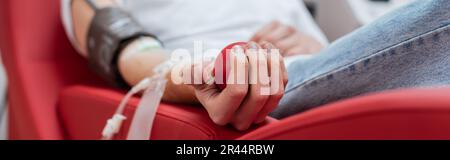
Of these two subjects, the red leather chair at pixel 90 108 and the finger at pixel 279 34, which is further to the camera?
the finger at pixel 279 34

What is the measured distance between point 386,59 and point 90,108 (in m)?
0.44

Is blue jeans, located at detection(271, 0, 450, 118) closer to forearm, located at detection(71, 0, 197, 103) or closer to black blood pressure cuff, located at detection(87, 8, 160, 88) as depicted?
forearm, located at detection(71, 0, 197, 103)

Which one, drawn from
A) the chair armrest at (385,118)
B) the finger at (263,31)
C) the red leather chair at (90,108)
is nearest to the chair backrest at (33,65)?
the red leather chair at (90,108)

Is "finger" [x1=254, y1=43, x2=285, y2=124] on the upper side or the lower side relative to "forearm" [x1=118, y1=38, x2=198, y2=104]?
lower

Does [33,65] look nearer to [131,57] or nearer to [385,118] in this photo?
[131,57]

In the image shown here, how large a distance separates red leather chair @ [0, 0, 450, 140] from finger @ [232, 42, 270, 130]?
0.03 meters

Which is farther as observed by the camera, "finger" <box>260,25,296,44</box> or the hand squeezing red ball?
"finger" <box>260,25,296,44</box>

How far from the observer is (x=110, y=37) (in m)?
0.72

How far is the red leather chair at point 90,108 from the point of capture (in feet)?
1.09

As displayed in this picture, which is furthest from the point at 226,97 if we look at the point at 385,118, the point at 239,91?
the point at 385,118

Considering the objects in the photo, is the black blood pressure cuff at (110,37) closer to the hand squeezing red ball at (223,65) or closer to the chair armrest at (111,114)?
the chair armrest at (111,114)

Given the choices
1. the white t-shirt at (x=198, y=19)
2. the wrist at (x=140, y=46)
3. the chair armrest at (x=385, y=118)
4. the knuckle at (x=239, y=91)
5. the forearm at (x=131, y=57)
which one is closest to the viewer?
the chair armrest at (x=385, y=118)

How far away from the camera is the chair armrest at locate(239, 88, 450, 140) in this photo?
0.32 m

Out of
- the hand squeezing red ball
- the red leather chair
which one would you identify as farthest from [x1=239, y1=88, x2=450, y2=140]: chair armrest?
the hand squeezing red ball
